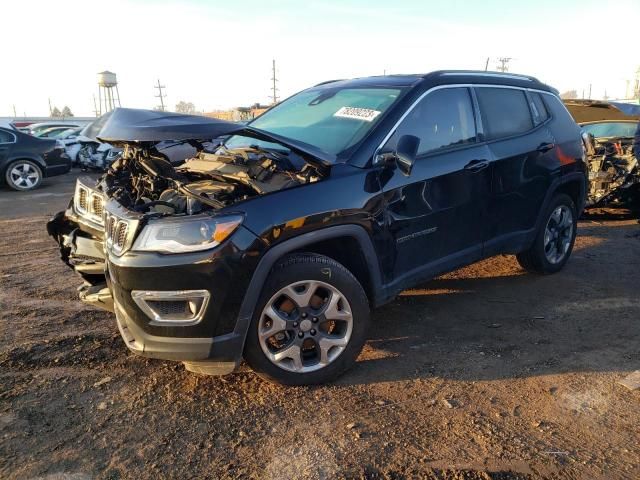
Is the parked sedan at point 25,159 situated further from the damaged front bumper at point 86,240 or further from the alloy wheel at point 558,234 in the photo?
the alloy wheel at point 558,234

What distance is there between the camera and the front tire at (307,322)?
2924 millimetres

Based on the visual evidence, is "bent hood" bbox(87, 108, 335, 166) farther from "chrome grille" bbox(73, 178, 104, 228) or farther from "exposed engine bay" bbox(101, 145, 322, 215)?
"chrome grille" bbox(73, 178, 104, 228)

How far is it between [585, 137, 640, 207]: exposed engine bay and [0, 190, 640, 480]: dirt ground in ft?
12.7

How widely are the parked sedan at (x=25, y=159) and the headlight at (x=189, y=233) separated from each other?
10577 millimetres

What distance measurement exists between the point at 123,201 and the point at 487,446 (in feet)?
8.17

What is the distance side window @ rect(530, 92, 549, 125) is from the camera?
15.6 feet

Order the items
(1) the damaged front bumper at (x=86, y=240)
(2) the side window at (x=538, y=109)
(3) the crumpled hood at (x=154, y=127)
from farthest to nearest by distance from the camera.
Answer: (2) the side window at (x=538, y=109)
(1) the damaged front bumper at (x=86, y=240)
(3) the crumpled hood at (x=154, y=127)

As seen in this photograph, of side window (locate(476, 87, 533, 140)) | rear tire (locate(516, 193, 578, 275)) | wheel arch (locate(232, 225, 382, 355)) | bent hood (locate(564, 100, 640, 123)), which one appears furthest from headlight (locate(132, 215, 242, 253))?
bent hood (locate(564, 100, 640, 123))

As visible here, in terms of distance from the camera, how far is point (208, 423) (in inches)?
109

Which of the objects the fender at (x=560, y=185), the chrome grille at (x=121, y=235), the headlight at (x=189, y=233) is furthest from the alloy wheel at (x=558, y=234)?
the chrome grille at (x=121, y=235)

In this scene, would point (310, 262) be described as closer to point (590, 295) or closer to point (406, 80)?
point (406, 80)

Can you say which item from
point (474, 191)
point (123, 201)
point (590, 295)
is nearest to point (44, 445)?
point (123, 201)

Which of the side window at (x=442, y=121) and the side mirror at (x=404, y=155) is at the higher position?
the side window at (x=442, y=121)

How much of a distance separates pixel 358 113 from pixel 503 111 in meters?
1.48
